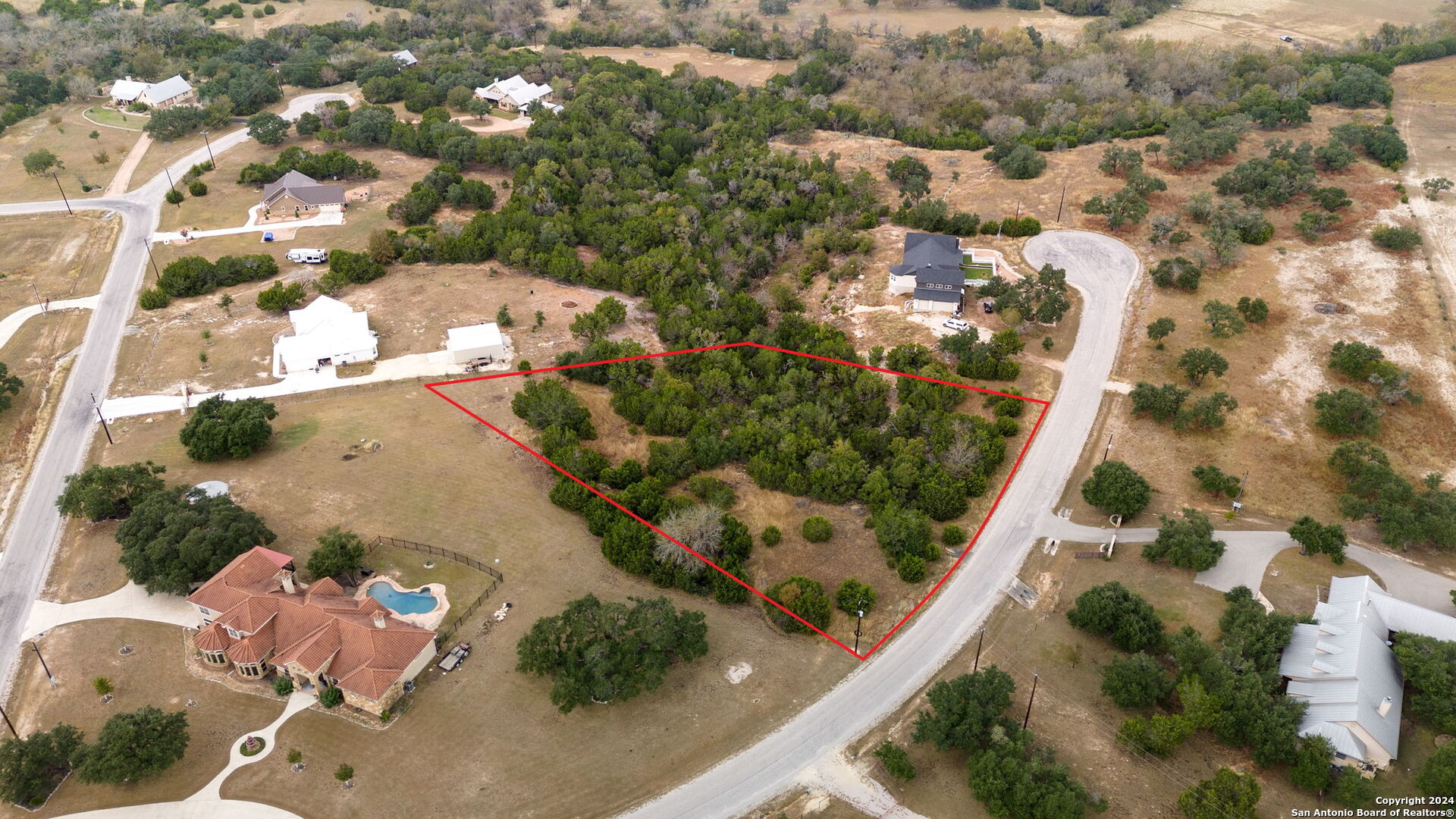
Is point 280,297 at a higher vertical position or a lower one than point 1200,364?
lower

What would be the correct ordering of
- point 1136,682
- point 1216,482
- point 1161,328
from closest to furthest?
point 1136,682
point 1216,482
point 1161,328

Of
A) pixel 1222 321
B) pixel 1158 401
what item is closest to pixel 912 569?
pixel 1158 401

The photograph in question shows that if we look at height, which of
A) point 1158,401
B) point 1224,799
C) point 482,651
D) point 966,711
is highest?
point 1158,401

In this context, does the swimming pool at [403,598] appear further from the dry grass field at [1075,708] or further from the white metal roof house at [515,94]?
the white metal roof house at [515,94]

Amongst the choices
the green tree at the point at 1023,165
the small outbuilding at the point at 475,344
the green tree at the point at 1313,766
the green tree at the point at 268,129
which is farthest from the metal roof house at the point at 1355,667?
the green tree at the point at 268,129

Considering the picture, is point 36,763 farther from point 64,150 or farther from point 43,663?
point 64,150
